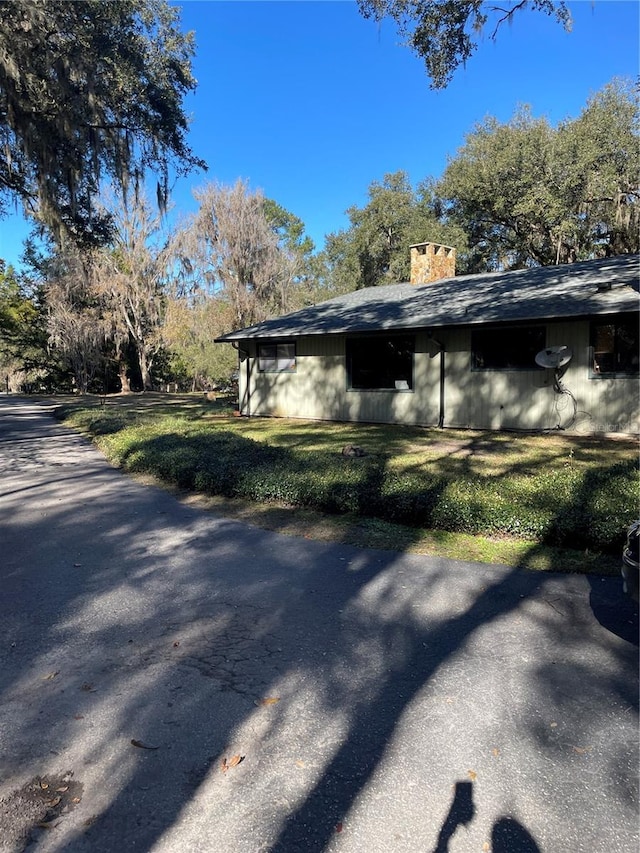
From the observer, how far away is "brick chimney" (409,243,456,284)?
18109 millimetres

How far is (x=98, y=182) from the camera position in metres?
11.1

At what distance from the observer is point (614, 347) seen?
1091cm

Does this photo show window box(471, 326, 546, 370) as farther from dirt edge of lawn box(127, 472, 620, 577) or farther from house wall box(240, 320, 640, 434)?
dirt edge of lawn box(127, 472, 620, 577)

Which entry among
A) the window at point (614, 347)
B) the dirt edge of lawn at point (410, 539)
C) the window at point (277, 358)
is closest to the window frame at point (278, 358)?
the window at point (277, 358)

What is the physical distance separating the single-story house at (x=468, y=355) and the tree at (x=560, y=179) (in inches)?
269

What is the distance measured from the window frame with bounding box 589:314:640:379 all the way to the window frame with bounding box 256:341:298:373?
7945 mm

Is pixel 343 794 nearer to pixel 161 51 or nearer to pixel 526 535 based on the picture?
pixel 526 535

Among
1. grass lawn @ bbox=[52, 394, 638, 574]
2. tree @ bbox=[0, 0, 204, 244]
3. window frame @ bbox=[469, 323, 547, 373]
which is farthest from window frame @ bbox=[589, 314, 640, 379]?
tree @ bbox=[0, 0, 204, 244]

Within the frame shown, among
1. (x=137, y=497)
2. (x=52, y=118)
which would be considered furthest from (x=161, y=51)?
(x=137, y=497)

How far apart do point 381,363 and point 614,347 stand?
5.46 m

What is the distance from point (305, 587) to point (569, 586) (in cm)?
192

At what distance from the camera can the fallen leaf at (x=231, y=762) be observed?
2.14 meters

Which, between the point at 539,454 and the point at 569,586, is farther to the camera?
the point at 539,454

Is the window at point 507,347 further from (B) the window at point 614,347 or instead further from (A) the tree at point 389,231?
(A) the tree at point 389,231
